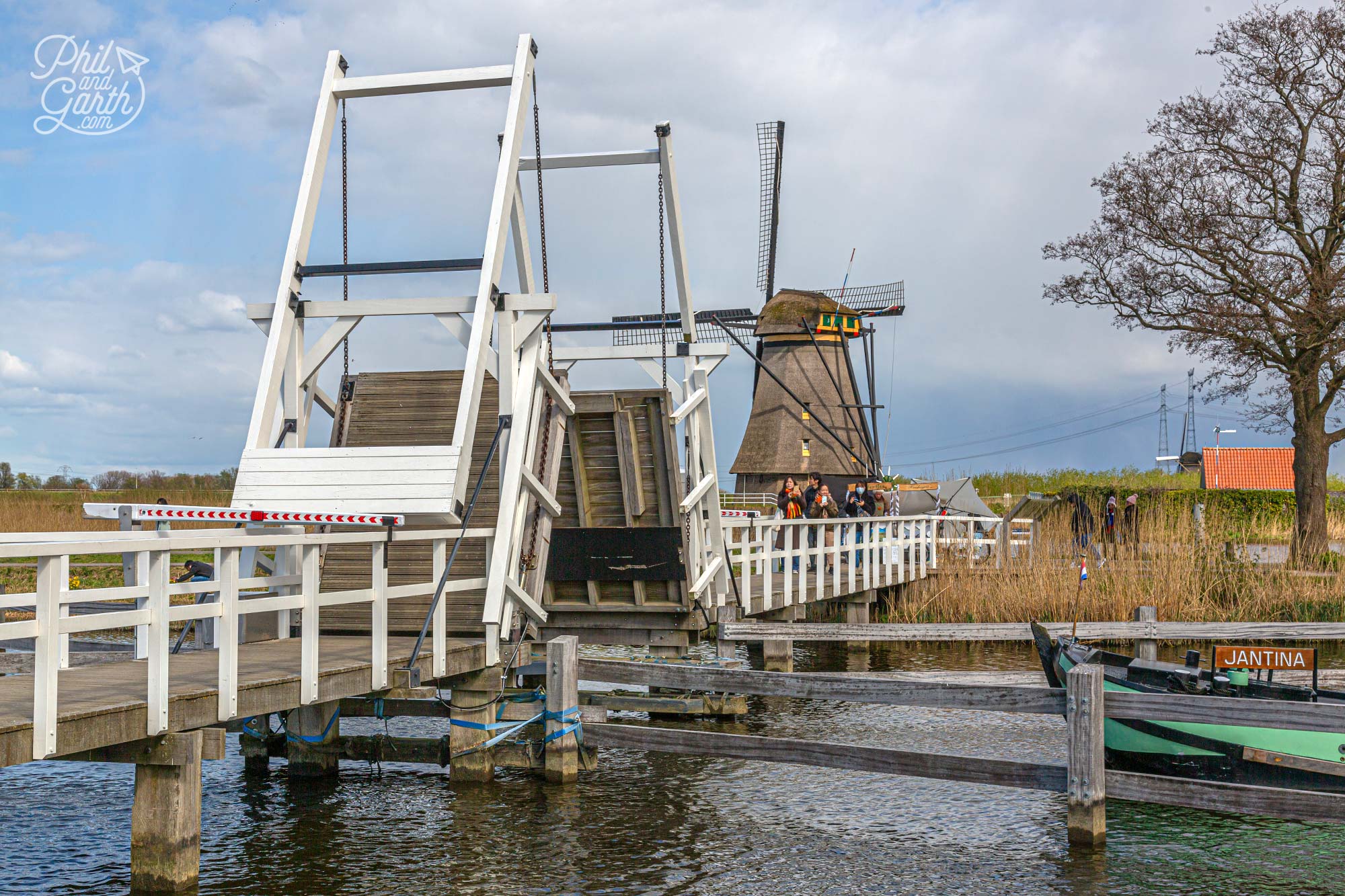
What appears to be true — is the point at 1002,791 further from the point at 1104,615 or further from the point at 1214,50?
the point at 1214,50

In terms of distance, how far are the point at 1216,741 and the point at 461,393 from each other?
7593 mm

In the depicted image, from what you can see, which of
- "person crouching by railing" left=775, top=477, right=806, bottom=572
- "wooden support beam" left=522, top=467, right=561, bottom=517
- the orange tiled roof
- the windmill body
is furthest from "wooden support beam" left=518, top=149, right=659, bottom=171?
the orange tiled roof

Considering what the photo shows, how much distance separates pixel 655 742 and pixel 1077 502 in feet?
56.2

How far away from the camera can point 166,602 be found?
25.0 ft

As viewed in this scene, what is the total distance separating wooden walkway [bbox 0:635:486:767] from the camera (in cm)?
714

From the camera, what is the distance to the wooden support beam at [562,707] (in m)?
11.8

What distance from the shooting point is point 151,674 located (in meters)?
7.61

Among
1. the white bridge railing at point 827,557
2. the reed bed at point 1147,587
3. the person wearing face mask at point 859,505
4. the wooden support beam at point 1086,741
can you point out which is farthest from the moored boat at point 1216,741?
the person wearing face mask at point 859,505

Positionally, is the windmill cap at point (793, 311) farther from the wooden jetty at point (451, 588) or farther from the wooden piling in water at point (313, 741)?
the wooden piling in water at point (313, 741)

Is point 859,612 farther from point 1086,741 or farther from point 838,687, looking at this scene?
point 1086,741

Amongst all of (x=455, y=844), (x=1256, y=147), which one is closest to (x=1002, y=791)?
(x=455, y=844)

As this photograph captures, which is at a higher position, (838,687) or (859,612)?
(838,687)

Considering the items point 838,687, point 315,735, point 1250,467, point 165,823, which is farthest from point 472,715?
point 1250,467

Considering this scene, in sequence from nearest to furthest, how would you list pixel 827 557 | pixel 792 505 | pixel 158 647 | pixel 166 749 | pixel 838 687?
pixel 158 647 < pixel 166 749 < pixel 838 687 < pixel 792 505 < pixel 827 557
